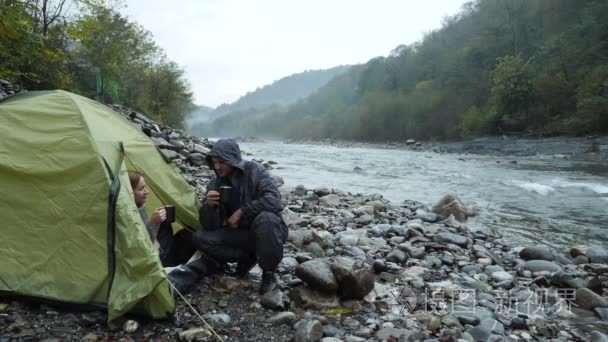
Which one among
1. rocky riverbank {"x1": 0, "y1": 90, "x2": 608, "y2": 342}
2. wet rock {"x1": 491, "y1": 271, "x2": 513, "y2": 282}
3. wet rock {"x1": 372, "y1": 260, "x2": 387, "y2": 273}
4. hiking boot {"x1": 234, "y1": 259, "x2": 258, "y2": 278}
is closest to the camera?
rocky riverbank {"x1": 0, "y1": 90, "x2": 608, "y2": 342}

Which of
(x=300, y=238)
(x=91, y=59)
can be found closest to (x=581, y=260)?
(x=300, y=238)

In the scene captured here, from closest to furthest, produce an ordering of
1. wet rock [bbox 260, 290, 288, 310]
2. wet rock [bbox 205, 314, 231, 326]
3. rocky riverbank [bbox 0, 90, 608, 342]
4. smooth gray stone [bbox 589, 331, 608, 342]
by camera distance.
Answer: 1. rocky riverbank [bbox 0, 90, 608, 342]
2. wet rock [bbox 205, 314, 231, 326]
3. smooth gray stone [bbox 589, 331, 608, 342]
4. wet rock [bbox 260, 290, 288, 310]

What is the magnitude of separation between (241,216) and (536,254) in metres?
4.62

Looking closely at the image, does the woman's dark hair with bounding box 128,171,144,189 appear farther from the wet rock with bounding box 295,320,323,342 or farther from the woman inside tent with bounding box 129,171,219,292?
the wet rock with bounding box 295,320,323,342

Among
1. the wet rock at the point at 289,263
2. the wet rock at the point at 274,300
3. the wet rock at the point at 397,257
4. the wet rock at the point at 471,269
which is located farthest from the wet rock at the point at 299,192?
the wet rock at the point at 274,300

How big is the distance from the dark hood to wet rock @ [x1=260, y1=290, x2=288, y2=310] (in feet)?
3.92

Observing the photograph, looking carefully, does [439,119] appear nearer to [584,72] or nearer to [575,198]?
[584,72]

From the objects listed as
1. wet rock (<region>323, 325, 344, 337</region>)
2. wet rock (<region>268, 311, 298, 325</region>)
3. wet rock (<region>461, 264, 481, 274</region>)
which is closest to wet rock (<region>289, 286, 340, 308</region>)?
wet rock (<region>268, 311, 298, 325</region>)

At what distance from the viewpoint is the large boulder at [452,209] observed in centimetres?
921

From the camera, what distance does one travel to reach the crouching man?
3832 millimetres

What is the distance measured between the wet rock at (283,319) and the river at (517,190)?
539cm

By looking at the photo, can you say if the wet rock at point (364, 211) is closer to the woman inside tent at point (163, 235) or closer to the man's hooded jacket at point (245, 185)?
the woman inside tent at point (163, 235)

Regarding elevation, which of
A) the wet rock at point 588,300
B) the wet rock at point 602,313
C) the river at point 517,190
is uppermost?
the wet rock at point 588,300

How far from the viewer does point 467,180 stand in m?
16.2
